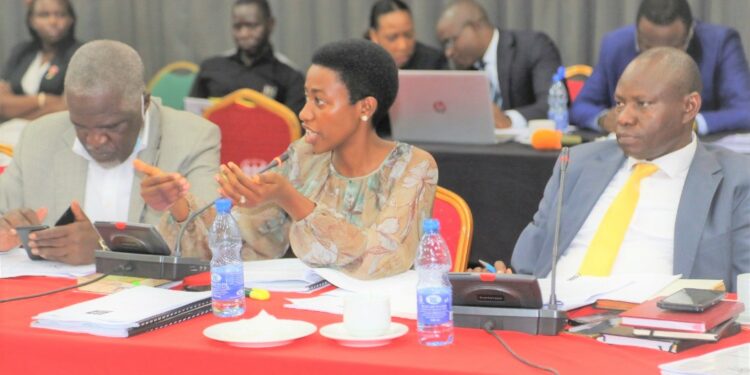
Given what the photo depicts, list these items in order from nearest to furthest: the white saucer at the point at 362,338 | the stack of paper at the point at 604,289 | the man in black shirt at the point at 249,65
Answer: the white saucer at the point at 362,338 < the stack of paper at the point at 604,289 < the man in black shirt at the point at 249,65

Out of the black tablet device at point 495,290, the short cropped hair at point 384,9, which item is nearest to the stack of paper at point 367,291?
the black tablet device at point 495,290

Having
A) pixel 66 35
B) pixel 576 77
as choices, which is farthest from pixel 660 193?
pixel 66 35

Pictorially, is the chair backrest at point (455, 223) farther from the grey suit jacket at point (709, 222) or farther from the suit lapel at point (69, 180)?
the suit lapel at point (69, 180)

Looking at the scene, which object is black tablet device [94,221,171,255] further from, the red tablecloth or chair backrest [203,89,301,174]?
chair backrest [203,89,301,174]

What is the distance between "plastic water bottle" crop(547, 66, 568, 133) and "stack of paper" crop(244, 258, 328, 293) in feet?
7.57

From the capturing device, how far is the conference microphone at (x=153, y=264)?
242 cm

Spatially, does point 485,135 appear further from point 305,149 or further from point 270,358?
point 270,358

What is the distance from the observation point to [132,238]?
2465 mm

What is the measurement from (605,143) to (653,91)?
0.24 m

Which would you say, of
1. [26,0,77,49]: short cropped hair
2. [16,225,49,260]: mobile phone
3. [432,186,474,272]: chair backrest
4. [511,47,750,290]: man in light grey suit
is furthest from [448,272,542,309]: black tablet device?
[26,0,77,49]: short cropped hair

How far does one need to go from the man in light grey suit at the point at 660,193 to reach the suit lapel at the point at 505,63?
2263 millimetres

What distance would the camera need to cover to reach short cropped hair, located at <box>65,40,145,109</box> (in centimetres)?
286

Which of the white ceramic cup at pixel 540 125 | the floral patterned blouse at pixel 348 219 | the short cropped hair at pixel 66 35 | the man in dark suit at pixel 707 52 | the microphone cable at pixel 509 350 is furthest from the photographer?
the short cropped hair at pixel 66 35

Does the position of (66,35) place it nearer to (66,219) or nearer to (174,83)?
(174,83)
